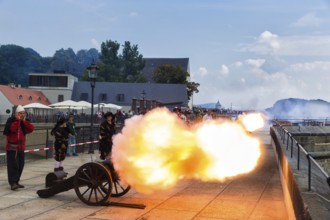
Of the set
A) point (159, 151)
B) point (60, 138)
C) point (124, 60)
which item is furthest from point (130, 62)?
point (159, 151)

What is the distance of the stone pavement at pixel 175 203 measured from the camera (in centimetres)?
789

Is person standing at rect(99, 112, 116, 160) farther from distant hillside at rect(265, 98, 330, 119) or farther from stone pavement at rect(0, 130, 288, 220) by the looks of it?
distant hillside at rect(265, 98, 330, 119)

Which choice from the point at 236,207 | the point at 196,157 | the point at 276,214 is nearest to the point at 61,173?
the point at 196,157

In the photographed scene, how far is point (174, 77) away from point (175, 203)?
79.1 meters

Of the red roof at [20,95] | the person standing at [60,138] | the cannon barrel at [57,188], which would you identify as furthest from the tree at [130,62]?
the cannon barrel at [57,188]

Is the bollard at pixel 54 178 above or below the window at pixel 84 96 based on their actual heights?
below

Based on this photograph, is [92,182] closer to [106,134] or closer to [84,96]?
[106,134]

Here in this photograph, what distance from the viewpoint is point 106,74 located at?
320 ft

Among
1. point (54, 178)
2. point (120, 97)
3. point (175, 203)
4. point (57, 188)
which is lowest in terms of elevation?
point (175, 203)

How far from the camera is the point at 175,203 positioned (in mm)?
9008

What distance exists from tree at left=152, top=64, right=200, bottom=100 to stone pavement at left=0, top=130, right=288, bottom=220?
7532 centimetres

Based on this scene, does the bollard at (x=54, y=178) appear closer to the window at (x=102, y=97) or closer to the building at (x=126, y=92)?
the building at (x=126, y=92)

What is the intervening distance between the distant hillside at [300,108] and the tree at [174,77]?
17.7 metres

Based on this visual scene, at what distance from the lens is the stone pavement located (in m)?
7.89
